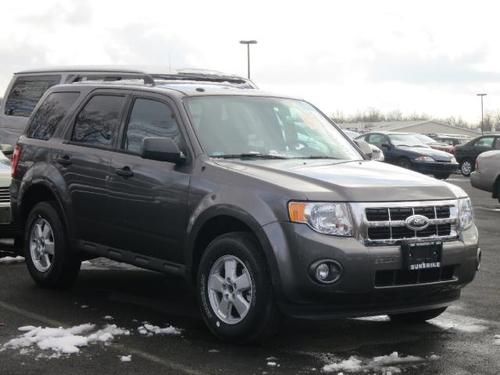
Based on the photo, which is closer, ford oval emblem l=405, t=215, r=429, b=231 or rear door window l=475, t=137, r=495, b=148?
ford oval emblem l=405, t=215, r=429, b=231

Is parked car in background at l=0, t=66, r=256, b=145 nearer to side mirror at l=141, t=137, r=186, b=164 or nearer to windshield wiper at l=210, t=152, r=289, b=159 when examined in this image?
windshield wiper at l=210, t=152, r=289, b=159

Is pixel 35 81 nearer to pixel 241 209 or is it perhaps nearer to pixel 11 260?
pixel 11 260

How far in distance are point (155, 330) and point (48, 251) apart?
184 cm

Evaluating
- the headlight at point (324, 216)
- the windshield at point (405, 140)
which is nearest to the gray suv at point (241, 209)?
the headlight at point (324, 216)

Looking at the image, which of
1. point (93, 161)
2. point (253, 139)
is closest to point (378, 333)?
point (253, 139)

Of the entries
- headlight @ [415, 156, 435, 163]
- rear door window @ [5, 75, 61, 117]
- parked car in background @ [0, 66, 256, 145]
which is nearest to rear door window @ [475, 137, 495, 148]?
headlight @ [415, 156, 435, 163]

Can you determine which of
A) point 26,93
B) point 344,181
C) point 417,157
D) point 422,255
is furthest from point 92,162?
point 417,157

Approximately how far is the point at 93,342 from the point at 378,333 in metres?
2.02

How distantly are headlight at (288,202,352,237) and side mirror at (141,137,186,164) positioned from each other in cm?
A: 110

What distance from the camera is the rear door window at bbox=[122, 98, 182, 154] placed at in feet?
20.1

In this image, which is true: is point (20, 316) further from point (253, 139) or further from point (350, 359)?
point (350, 359)

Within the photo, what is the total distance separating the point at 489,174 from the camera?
15320 millimetres

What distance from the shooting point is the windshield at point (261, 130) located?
235 inches

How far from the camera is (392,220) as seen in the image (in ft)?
16.8
